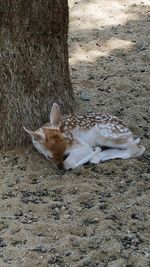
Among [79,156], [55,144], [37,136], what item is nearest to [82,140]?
[79,156]

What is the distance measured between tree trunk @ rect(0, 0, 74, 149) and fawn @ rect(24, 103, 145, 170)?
0.23 meters

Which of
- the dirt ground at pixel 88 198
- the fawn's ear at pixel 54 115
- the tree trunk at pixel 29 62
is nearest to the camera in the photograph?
the dirt ground at pixel 88 198

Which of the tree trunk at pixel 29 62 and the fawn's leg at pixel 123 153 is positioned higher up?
the tree trunk at pixel 29 62

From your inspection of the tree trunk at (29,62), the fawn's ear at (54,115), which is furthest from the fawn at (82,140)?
the tree trunk at (29,62)

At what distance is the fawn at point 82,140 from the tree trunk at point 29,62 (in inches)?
9.0

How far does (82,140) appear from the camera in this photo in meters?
5.78

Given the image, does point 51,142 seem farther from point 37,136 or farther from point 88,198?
point 88,198

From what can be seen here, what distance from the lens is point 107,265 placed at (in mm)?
4312

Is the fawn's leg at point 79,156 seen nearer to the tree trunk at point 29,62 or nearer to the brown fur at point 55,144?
the brown fur at point 55,144

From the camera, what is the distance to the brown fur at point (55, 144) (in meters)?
5.54

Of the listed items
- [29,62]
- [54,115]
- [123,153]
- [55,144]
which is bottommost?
[123,153]

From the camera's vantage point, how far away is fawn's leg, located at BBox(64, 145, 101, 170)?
5.59 meters

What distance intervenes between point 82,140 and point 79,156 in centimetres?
19

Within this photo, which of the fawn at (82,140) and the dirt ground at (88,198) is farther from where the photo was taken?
the fawn at (82,140)
